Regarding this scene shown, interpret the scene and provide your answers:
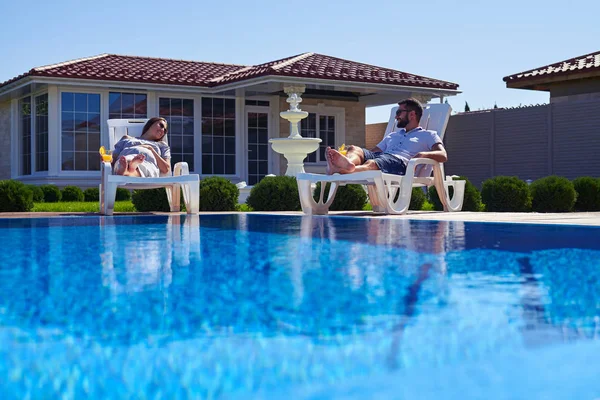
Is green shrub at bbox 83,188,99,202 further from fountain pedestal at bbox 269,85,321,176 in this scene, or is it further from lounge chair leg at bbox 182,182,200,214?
lounge chair leg at bbox 182,182,200,214

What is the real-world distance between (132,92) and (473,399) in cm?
1673

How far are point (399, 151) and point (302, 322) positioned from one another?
7.38 metres

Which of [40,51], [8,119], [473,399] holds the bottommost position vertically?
[473,399]

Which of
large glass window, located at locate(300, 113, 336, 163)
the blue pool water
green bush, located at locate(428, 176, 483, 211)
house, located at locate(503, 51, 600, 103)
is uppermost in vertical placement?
house, located at locate(503, 51, 600, 103)

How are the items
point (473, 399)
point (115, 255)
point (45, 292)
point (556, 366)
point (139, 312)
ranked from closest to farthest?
1. point (473, 399)
2. point (556, 366)
3. point (139, 312)
4. point (45, 292)
5. point (115, 255)

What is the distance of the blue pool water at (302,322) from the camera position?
1.91 meters

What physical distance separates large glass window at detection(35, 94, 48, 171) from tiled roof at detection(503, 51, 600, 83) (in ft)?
36.5

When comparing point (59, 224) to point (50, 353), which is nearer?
point (50, 353)

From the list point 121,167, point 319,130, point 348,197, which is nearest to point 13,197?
point 121,167

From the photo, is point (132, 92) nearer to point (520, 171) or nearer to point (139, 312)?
point (520, 171)

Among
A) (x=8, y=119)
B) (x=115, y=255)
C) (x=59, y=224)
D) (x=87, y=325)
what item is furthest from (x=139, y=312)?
(x=8, y=119)

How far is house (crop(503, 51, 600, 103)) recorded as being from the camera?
18031 millimetres

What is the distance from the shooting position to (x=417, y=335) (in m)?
2.38

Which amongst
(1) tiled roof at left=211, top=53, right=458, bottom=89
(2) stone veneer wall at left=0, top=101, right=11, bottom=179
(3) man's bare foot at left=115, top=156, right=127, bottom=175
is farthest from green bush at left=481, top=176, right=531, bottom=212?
(2) stone veneer wall at left=0, top=101, right=11, bottom=179
